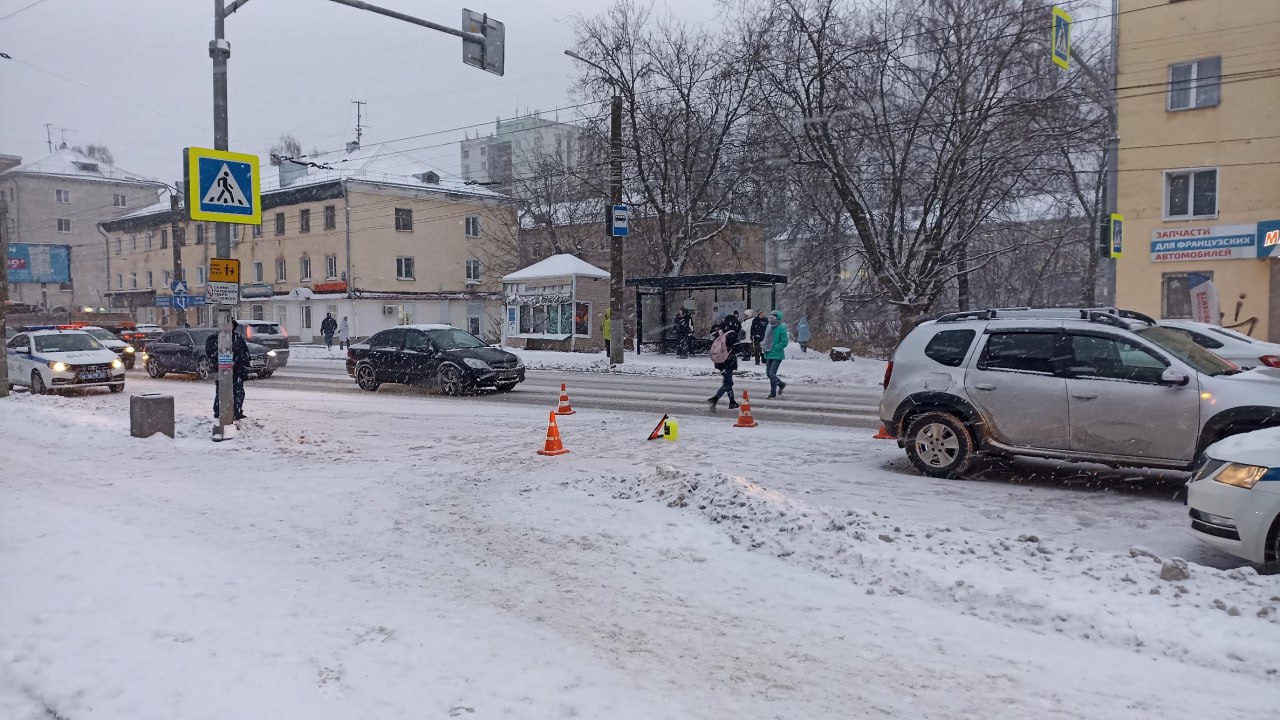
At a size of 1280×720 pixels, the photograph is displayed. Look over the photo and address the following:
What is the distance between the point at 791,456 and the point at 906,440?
1.45m

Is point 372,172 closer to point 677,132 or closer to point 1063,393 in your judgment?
point 677,132

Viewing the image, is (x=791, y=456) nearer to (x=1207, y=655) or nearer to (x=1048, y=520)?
(x=1048, y=520)

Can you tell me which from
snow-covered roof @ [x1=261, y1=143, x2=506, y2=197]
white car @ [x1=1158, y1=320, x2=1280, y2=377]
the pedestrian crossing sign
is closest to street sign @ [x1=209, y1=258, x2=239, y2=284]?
the pedestrian crossing sign

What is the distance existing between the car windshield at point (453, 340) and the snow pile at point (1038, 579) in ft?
40.0

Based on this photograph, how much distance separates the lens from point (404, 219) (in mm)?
53344

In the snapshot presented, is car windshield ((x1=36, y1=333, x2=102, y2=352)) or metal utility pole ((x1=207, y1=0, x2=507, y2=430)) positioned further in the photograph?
car windshield ((x1=36, y1=333, x2=102, y2=352))

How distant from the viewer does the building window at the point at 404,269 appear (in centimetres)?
5291

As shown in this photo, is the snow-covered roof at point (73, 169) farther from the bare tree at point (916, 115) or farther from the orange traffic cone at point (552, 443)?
the orange traffic cone at point (552, 443)

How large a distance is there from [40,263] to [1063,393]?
72.5 m

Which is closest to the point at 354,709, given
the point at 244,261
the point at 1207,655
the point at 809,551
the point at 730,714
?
the point at 730,714

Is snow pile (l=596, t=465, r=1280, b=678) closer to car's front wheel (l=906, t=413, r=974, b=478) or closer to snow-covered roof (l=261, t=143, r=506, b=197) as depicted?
car's front wheel (l=906, t=413, r=974, b=478)

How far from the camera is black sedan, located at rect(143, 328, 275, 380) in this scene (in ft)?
75.6

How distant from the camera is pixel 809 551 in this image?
238 inches

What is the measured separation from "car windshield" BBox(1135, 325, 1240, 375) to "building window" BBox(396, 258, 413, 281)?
162 ft
